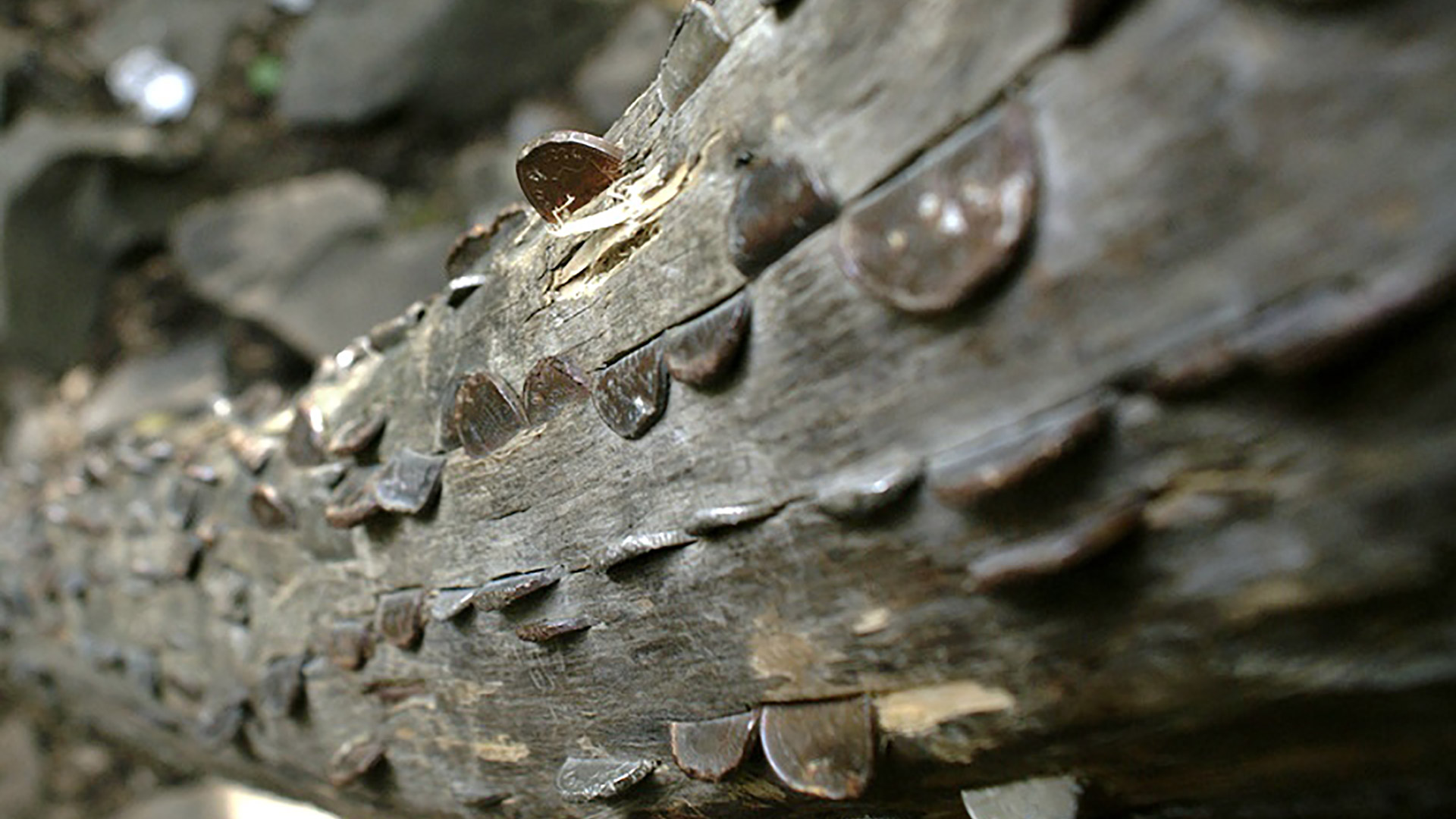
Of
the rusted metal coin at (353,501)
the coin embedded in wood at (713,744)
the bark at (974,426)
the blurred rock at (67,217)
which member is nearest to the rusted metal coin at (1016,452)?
the bark at (974,426)

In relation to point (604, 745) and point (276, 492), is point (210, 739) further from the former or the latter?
point (604, 745)

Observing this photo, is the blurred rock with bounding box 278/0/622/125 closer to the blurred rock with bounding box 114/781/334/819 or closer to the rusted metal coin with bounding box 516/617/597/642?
the blurred rock with bounding box 114/781/334/819

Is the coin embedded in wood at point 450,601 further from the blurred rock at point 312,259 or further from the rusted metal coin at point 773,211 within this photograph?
the blurred rock at point 312,259

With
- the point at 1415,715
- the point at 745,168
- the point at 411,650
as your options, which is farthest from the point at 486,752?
the point at 1415,715

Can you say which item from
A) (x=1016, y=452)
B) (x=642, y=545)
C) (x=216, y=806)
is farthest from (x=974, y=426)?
(x=216, y=806)

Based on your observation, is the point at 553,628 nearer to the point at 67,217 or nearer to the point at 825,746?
the point at 825,746

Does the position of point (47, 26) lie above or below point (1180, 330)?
above
